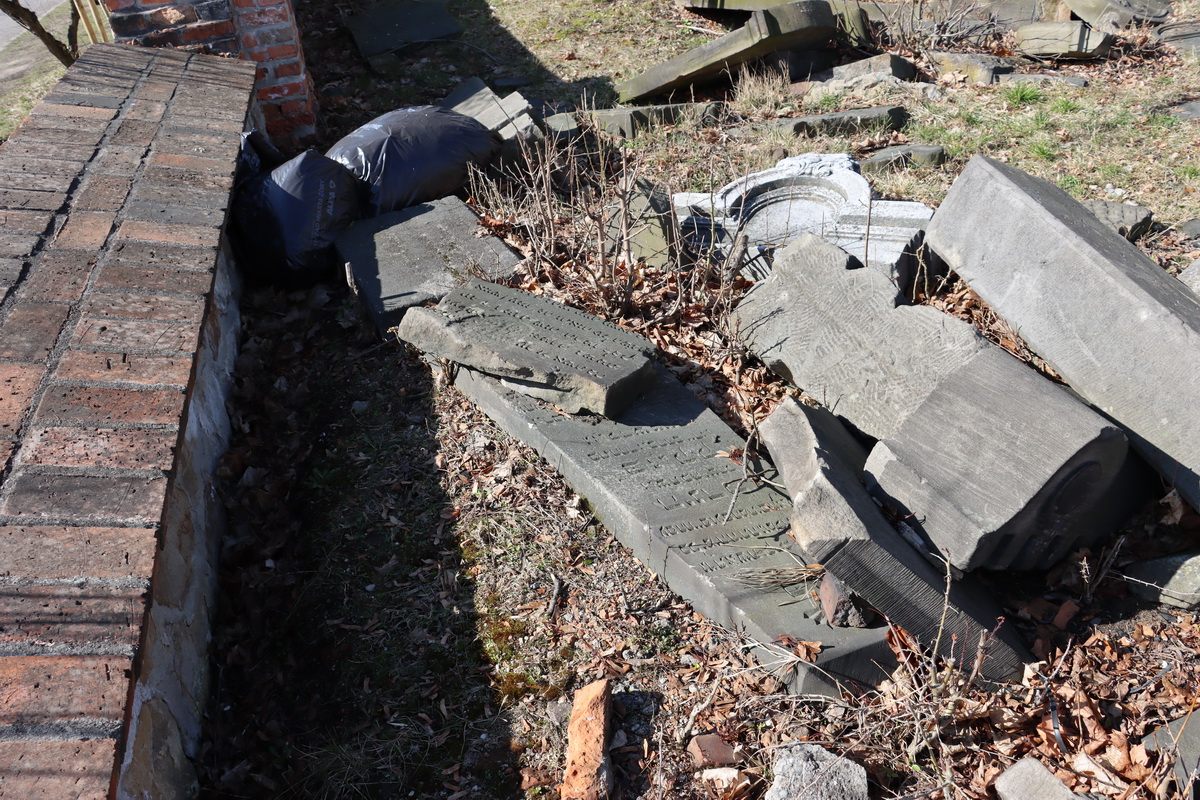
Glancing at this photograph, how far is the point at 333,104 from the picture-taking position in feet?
23.7

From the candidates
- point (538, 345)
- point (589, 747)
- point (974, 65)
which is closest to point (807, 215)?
point (538, 345)

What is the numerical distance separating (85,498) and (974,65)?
763 centimetres

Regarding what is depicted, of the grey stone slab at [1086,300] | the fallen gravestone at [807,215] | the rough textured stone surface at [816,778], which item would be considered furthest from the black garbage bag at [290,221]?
the rough textured stone surface at [816,778]

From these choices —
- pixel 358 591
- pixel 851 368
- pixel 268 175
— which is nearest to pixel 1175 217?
pixel 851 368

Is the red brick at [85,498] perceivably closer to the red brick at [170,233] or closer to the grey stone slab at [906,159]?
the red brick at [170,233]

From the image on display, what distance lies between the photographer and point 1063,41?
7418mm

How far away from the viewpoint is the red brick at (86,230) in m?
3.20

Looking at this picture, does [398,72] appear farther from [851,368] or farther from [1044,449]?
[1044,449]

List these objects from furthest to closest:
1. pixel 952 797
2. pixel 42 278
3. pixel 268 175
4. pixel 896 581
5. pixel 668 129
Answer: pixel 668 129 → pixel 268 175 → pixel 42 278 → pixel 896 581 → pixel 952 797

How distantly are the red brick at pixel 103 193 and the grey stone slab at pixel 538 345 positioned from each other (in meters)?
1.33

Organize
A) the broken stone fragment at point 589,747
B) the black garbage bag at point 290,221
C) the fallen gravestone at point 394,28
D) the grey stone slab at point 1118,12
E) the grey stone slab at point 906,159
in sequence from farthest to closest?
1. the fallen gravestone at point 394,28
2. the grey stone slab at point 1118,12
3. the grey stone slab at point 906,159
4. the black garbage bag at point 290,221
5. the broken stone fragment at point 589,747

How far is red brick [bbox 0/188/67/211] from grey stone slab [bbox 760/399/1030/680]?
324 centimetres

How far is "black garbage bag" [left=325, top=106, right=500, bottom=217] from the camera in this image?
17.4 ft

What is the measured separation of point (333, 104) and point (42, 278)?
477 centimetres
